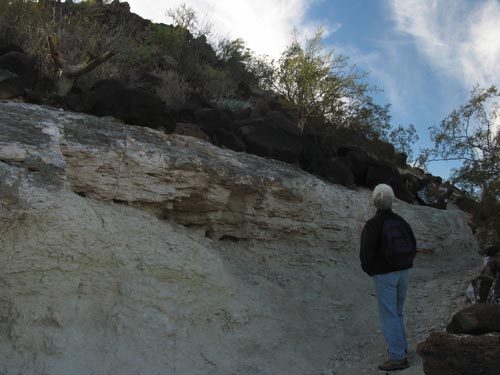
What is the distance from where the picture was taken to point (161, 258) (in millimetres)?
5723

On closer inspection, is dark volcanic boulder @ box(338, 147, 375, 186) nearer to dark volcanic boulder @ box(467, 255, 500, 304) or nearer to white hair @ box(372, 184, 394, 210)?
dark volcanic boulder @ box(467, 255, 500, 304)

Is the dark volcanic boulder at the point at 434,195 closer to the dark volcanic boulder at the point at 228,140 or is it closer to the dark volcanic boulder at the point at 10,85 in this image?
the dark volcanic boulder at the point at 228,140

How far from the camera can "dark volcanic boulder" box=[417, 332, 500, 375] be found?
4020mm

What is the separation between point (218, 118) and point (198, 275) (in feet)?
11.2

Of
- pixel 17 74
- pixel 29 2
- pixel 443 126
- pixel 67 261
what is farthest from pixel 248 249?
pixel 29 2

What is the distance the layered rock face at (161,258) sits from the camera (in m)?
4.80

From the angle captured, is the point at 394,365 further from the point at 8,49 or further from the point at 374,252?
the point at 8,49

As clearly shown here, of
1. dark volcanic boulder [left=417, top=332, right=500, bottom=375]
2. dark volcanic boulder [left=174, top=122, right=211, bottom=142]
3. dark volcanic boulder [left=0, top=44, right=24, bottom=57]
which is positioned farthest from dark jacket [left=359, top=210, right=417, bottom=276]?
dark volcanic boulder [left=0, top=44, right=24, bottom=57]

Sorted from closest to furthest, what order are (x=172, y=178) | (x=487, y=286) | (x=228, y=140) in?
(x=487, y=286)
(x=172, y=178)
(x=228, y=140)

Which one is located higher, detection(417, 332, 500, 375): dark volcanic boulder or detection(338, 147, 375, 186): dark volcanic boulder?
detection(338, 147, 375, 186): dark volcanic boulder

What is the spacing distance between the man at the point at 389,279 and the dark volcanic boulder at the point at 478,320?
519 mm

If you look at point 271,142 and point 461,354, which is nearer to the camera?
point 461,354

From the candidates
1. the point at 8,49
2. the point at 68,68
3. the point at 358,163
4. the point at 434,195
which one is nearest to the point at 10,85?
the point at 68,68

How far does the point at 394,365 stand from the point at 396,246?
110 cm
